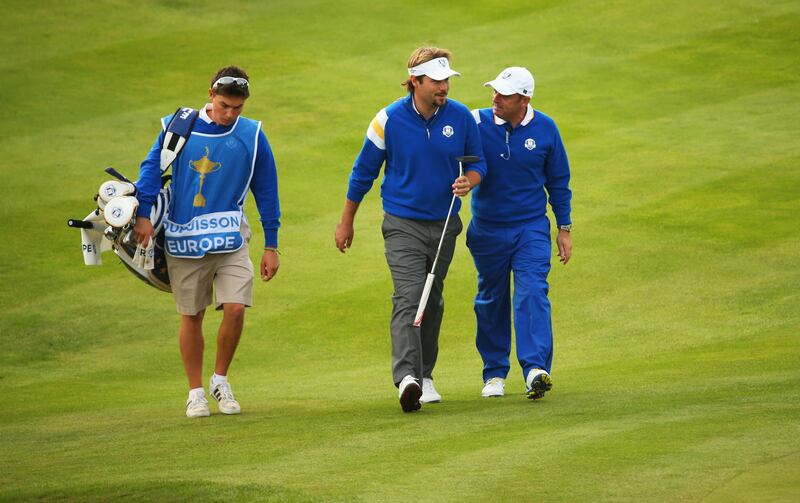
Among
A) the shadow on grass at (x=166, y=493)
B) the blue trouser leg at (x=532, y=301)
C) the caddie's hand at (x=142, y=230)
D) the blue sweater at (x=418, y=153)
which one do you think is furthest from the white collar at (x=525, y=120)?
the shadow on grass at (x=166, y=493)

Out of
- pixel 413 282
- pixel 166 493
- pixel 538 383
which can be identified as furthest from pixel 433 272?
pixel 166 493

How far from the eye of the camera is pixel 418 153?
8.30 meters

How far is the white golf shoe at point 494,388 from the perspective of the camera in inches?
343

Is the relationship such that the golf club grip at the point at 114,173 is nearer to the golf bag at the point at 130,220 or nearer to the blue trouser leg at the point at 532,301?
the golf bag at the point at 130,220

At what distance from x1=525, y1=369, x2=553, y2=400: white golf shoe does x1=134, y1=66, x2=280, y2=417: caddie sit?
5.78 ft

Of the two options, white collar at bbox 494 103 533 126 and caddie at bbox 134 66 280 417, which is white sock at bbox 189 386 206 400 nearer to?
caddie at bbox 134 66 280 417

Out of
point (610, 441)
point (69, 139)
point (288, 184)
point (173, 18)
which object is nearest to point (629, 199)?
point (288, 184)

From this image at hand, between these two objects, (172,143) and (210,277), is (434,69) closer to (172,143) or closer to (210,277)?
(172,143)

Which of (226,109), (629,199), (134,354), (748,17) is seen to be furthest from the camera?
(748,17)

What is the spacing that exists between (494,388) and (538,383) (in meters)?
0.70

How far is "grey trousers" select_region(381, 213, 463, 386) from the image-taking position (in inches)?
320

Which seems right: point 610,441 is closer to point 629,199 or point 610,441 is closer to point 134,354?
point 134,354

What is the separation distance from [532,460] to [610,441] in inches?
21.5

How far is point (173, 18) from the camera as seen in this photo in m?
23.2
